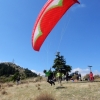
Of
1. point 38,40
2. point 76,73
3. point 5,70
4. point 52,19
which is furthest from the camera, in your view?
point 5,70

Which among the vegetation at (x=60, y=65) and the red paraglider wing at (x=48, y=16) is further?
the vegetation at (x=60, y=65)

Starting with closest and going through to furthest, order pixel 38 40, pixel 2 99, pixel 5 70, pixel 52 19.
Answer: pixel 52 19 → pixel 38 40 → pixel 2 99 → pixel 5 70

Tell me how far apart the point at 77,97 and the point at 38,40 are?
4.93m

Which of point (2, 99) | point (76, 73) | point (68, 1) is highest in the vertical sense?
point (68, 1)

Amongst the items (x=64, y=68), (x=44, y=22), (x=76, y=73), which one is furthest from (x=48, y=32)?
(x=64, y=68)

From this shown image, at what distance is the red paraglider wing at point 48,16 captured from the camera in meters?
11.7

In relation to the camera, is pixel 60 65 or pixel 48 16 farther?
pixel 60 65

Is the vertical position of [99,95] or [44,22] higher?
[44,22]

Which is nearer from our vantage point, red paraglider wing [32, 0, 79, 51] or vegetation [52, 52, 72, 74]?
red paraglider wing [32, 0, 79, 51]

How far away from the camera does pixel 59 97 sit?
1434 centimetres

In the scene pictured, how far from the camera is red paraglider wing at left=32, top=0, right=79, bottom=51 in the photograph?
1172 centimetres

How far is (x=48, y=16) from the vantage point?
12.2m

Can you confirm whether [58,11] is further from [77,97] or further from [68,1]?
[77,97]

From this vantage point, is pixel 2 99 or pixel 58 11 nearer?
pixel 58 11
